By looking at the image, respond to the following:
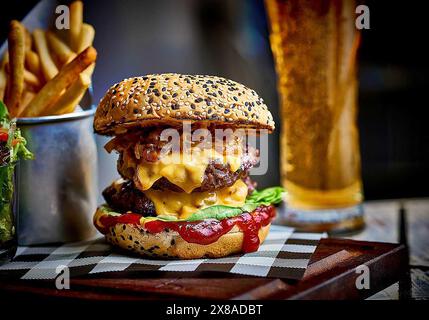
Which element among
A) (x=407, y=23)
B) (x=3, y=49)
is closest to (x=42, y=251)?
(x=3, y=49)

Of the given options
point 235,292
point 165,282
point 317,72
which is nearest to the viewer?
point 235,292

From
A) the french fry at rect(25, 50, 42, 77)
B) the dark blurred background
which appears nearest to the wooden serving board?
the french fry at rect(25, 50, 42, 77)

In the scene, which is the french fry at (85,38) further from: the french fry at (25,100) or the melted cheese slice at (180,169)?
the melted cheese slice at (180,169)

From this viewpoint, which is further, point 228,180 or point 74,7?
point 74,7

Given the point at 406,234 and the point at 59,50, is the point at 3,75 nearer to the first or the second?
the point at 59,50

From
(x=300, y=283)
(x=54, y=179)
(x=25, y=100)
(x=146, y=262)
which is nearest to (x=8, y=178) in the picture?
(x=54, y=179)

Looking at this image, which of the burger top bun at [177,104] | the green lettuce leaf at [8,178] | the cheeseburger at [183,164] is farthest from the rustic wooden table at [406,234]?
the green lettuce leaf at [8,178]

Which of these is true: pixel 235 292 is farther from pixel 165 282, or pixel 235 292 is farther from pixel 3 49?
pixel 3 49

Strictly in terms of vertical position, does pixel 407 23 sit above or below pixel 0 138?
above
